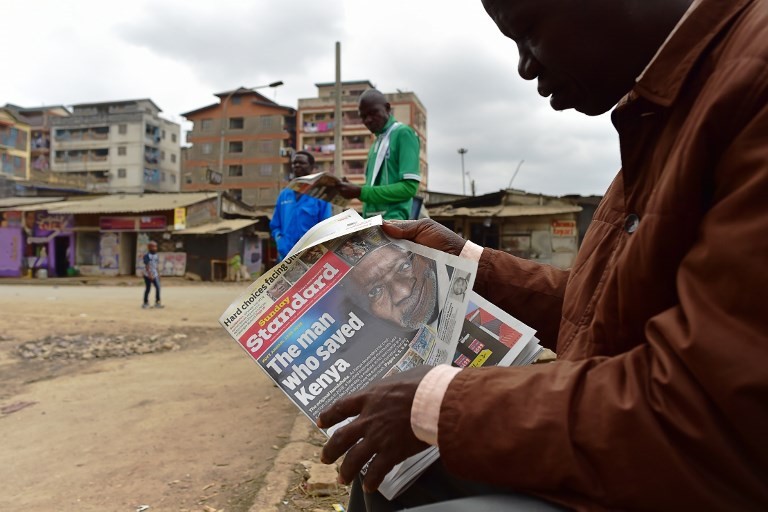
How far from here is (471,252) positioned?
1.52 meters

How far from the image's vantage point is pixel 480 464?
738mm

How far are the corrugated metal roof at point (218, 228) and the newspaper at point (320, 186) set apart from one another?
19411 millimetres

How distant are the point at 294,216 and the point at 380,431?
3.84 m

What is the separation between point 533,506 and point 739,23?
2.48 feet

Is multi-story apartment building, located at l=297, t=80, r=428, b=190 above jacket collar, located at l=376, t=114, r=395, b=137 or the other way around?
above

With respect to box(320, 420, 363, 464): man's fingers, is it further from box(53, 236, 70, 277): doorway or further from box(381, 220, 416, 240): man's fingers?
box(53, 236, 70, 277): doorway

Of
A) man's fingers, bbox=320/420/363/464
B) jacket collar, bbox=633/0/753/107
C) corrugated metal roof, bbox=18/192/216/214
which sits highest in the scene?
corrugated metal roof, bbox=18/192/216/214

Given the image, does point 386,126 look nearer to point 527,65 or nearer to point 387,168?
point 387,168

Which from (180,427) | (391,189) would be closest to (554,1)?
(391,189)

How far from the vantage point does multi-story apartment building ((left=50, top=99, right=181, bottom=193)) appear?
174 ft

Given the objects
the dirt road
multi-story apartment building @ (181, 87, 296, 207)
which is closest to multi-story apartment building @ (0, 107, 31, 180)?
multi-story apartment building @ (181, 87, 296, 207)

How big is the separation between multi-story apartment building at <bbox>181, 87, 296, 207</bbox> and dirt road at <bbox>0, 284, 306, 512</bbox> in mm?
41813

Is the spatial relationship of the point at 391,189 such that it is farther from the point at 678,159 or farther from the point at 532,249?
the point at 532,249

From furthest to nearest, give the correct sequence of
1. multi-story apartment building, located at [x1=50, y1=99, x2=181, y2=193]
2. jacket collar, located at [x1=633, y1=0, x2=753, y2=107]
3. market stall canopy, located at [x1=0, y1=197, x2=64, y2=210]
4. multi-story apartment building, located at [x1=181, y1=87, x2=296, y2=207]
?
multi-story apartment building, located at [x1=50, y1=99, x2=181, y2=193]
multi-story apartment building, located at [x1=181, y1=87, x2=296, y2=207]
market stall canopy, located at [x1=0, y1=197, x2=64, y2=210]
jacket collar, located at [x1=633, y1=0, x2=753, y2=107]
